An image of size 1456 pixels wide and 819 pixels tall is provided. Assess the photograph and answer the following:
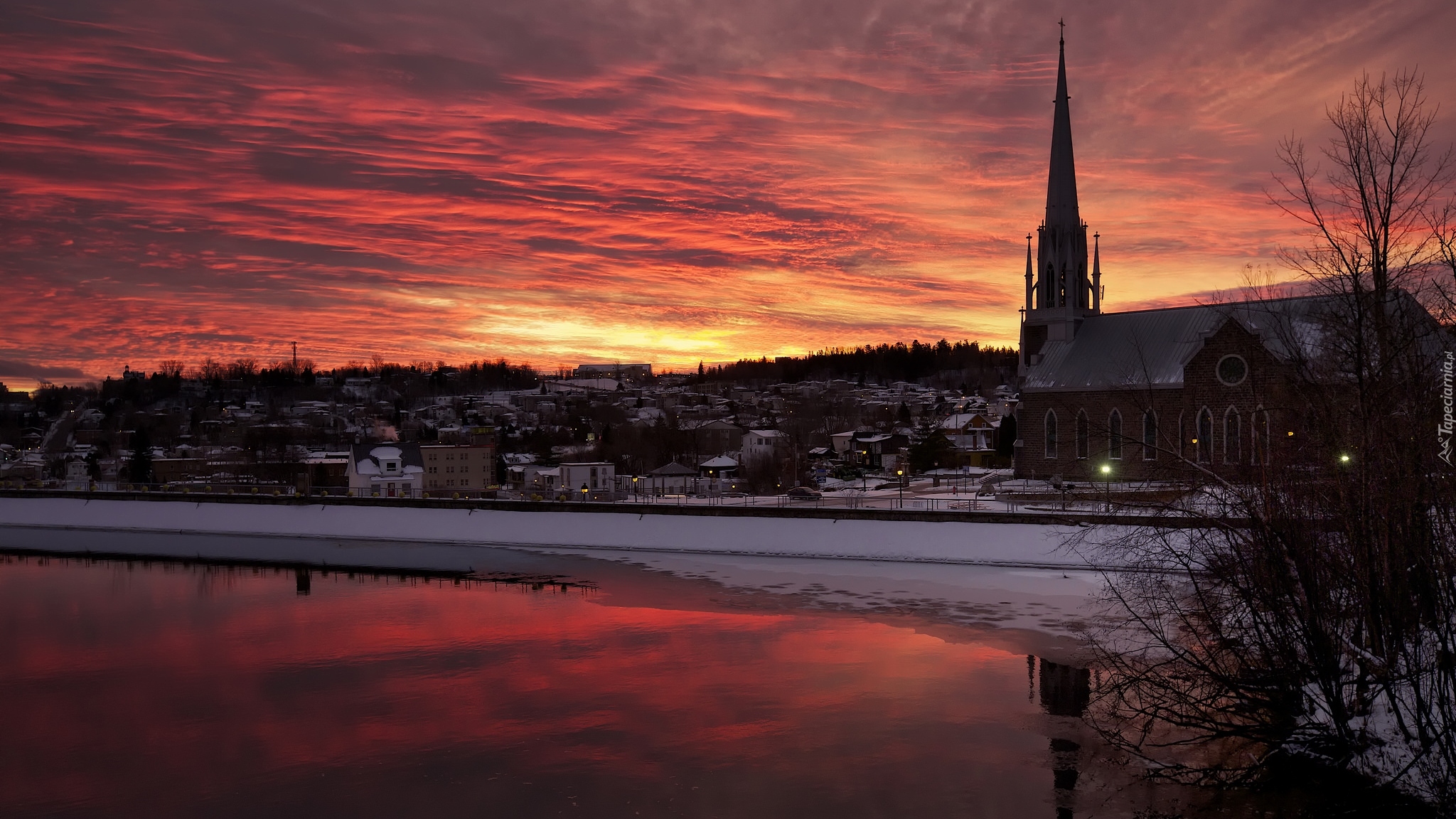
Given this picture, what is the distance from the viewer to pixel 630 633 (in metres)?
28.6

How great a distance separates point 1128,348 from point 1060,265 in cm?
776

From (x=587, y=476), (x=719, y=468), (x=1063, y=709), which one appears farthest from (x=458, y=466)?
(x=1063, y=709)

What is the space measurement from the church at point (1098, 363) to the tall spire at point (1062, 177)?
0.20 ft

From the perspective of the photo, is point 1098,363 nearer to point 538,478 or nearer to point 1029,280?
point 1029,280

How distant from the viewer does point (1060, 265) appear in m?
65.7

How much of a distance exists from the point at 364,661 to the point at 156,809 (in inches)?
395

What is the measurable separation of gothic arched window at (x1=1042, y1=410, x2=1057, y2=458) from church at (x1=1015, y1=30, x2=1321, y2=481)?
55 millimetres

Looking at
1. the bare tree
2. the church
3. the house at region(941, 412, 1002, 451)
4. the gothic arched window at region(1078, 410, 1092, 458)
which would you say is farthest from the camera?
the house at region(941, 412, 1002, 451)

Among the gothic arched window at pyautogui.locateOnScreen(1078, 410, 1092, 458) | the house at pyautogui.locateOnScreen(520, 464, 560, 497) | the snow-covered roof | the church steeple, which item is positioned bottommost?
the house at pyautogui.locateOnScreen(520, 464, 560, 497)

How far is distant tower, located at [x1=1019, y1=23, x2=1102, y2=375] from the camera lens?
65.0 m

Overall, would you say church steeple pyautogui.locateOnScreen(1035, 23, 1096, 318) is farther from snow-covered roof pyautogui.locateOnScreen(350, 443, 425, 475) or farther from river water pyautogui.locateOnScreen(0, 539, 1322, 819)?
snow-covered roof pyautogui.locateOnScreen(350, 443, 425, 475)

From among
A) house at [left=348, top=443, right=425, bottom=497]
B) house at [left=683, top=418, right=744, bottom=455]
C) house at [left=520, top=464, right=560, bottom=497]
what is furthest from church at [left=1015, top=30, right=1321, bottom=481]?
house at [left=683, top=418, right=744, bottom=455]

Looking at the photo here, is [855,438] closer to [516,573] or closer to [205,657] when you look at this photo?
[516,573]

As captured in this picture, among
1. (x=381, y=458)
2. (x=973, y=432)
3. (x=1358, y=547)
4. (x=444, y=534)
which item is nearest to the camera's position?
(x=1358, y=547)
